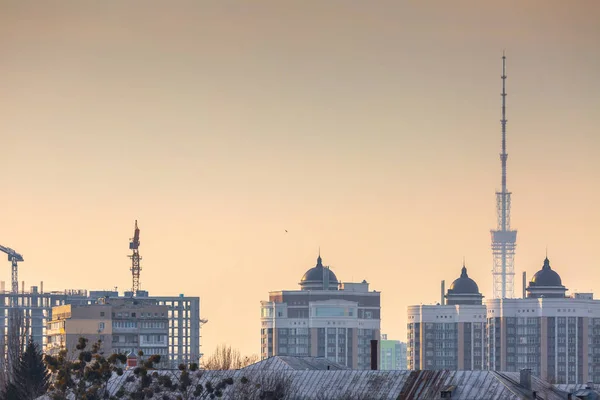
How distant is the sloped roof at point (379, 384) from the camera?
438 ft

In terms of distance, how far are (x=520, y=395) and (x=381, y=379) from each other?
37.3ft

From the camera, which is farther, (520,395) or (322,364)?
(322,364)

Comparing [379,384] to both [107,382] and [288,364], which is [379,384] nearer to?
[288,364]

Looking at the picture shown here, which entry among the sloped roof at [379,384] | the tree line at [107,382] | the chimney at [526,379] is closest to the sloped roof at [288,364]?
the sloped roof at [379,384]

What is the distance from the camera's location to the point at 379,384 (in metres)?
139

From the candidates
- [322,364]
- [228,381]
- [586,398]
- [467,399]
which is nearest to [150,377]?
[228,381]

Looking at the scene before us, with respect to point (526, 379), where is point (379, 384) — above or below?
below

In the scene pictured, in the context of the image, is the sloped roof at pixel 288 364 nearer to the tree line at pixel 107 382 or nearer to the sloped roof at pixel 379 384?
the sloped roof at pixel 379 384

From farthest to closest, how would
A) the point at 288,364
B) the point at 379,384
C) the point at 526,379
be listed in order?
the point at 288,364 < the point at 379,384 < the point at 526,379

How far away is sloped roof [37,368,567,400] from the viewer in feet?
438

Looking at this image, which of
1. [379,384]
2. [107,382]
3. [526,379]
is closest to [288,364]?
[379,384]

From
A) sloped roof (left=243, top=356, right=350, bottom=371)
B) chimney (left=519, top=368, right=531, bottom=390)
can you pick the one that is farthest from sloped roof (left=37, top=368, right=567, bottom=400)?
sloped roof (left=243, top=356, right=350, bottom=371)

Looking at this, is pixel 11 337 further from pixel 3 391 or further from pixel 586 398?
pixel 586 398

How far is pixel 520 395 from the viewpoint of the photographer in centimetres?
13138
